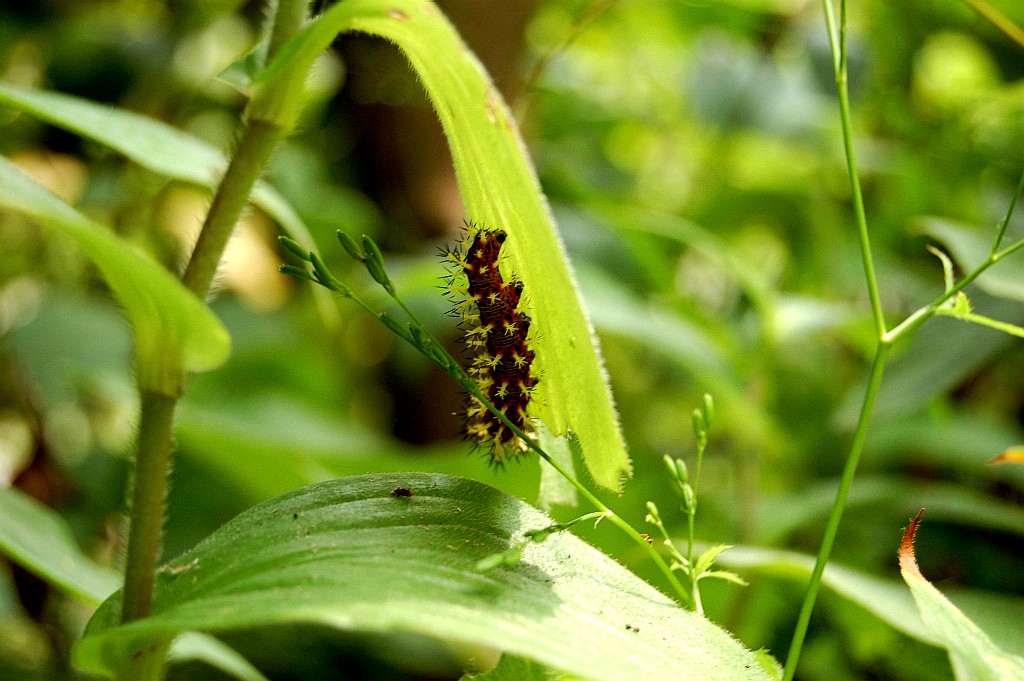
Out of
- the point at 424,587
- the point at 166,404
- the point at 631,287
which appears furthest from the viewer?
the point at 631,287

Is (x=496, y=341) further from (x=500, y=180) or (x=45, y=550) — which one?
(x=45, y=550)

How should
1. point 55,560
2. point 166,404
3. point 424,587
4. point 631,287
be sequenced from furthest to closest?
point 631,287
point 55,560
point 166,404
point 424,587

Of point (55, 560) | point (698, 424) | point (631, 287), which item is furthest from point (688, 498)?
point (631, 287)

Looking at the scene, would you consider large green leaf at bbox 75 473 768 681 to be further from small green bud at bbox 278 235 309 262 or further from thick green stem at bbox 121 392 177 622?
small green bud at bbox 278 235 309 262

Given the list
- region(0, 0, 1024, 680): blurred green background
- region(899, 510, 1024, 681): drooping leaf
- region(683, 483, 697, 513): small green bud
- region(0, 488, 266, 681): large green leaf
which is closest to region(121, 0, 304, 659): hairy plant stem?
region(0, 488, 266, 681): large green leaf

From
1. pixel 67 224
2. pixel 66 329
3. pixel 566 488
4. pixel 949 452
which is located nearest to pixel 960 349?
pixel 949 452

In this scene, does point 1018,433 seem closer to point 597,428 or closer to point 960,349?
point 960,349

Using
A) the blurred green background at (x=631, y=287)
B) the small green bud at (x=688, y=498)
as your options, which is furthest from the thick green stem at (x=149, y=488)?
the blurred green background at (x=631, y=287)
